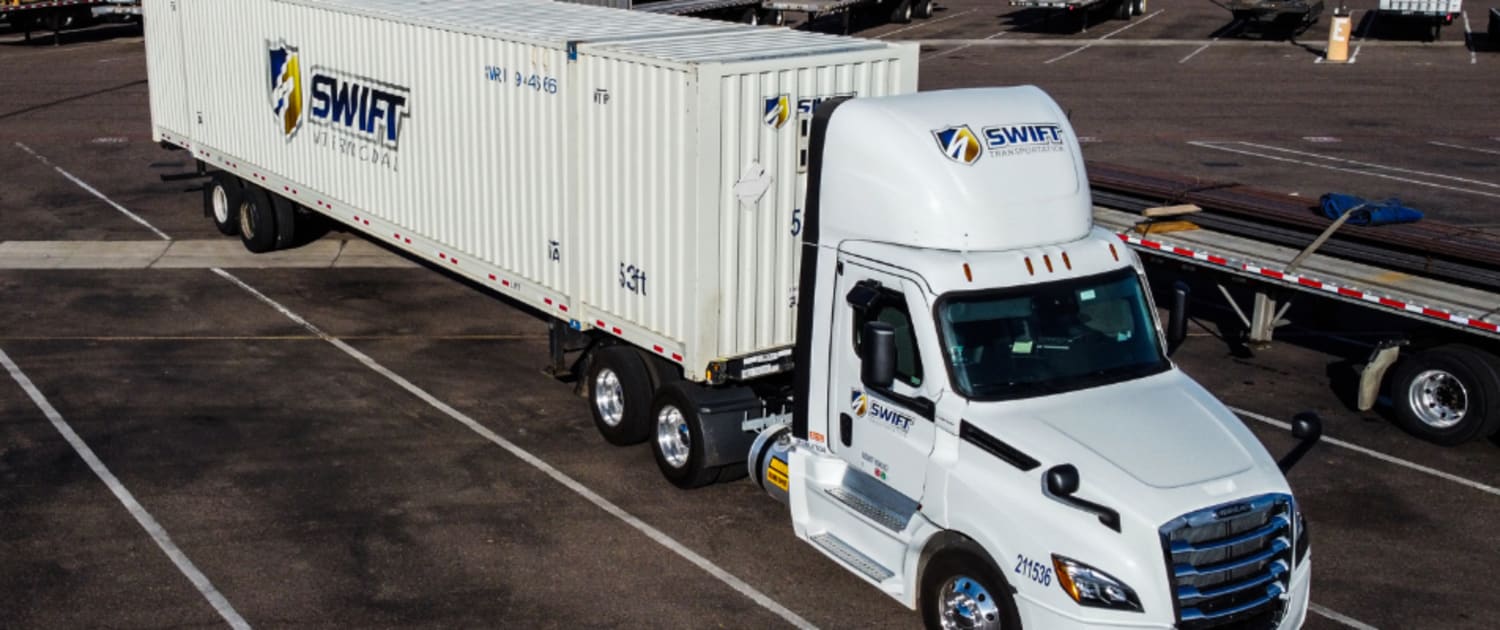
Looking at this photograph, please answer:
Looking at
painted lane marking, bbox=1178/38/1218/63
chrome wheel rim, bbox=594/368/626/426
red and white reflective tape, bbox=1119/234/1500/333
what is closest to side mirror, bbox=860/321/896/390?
chrome wheel rim, bbox=594/368/626/426

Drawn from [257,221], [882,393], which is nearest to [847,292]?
[882,393]

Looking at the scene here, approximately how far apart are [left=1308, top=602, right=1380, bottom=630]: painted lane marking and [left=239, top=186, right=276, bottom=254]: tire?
50.1 feet

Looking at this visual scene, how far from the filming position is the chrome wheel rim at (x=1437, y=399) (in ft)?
47.2

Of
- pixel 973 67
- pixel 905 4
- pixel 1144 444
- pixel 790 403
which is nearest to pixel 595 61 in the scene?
pixel 790 403

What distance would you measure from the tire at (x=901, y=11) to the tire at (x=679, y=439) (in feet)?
A: 129

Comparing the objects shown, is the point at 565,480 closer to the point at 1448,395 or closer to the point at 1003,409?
the point at 1003,409

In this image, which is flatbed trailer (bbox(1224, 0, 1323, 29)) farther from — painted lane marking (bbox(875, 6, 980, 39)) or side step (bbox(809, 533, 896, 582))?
side step (bbox(809, 533, 896, 582))

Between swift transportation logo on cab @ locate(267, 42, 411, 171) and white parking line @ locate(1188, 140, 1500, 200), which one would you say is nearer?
swift transportation logo on cab @ locate(267, 42, 411, 171)

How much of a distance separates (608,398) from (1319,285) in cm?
736

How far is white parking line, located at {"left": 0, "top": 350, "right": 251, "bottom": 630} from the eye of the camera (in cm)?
1094

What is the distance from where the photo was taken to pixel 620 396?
13.8 metres

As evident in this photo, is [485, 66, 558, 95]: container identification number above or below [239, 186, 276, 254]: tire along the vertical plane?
above

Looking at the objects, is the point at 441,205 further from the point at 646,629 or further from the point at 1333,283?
the point at 1333,283

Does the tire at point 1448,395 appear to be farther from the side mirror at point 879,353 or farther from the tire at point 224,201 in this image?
the tire at point 224,201
